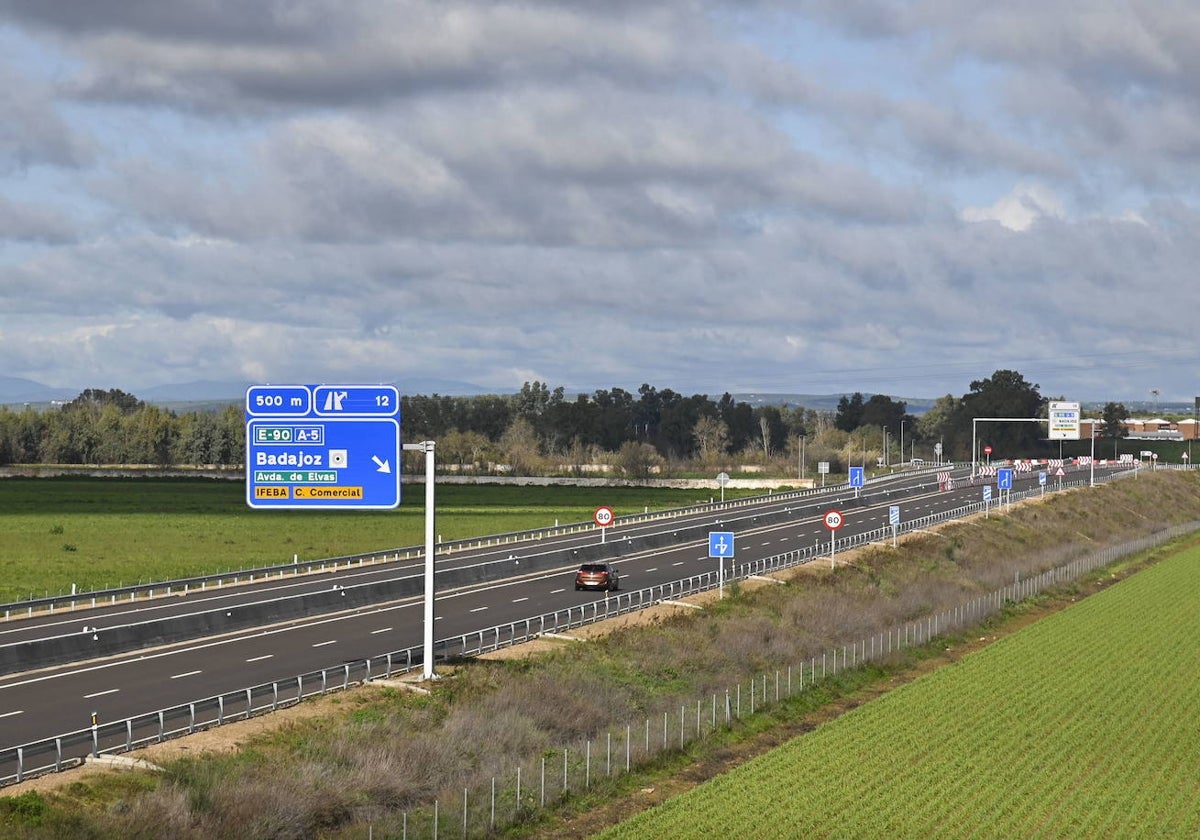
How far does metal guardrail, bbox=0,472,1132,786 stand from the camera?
1222 inches

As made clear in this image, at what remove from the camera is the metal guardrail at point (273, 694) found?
31.0 meters

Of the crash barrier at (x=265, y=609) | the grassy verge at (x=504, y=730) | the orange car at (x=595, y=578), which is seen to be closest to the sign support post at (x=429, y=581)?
the grassy verge at (x=504, y=730)

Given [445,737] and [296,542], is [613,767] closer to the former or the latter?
[445,737]

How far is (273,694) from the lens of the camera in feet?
128

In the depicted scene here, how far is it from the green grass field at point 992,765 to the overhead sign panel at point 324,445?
39.8 ft

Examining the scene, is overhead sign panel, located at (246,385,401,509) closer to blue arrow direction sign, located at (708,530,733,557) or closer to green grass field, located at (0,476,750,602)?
blue arrow direction sign, located at (708,530,733,557)

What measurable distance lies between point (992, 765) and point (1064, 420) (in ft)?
432

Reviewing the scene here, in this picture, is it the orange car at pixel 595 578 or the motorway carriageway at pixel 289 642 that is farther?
the orange car at pixel 595 578

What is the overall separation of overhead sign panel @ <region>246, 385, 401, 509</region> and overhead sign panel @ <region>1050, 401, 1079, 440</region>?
443 feet

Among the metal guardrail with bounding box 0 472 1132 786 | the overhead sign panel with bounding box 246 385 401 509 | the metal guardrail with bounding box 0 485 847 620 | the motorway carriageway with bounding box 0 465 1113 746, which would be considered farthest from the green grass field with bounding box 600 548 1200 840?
the metal guardrail with bounding box 0 485 847 620

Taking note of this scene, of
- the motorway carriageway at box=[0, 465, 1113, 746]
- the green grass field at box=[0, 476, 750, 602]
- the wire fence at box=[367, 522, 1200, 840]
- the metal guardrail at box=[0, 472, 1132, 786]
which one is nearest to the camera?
the metal guardrail at box=[0, 472, 1132, 786]

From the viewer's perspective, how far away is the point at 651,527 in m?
108

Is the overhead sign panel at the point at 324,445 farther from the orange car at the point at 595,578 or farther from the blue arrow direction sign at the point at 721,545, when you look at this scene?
the orange car at the point at 595,578

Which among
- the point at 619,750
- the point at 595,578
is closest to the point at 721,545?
the point at 595,578
